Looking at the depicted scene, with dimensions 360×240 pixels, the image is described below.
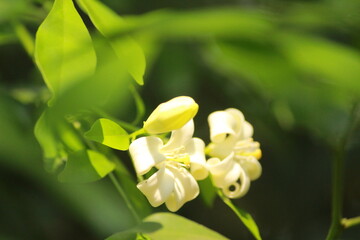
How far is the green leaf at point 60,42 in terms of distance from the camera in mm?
485

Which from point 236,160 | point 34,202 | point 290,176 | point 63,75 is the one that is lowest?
point 290,176

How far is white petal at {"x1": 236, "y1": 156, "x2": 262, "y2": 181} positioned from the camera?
0.69m

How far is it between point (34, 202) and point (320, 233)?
2.57 feet

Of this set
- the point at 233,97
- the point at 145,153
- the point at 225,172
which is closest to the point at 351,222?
the point at 225,172

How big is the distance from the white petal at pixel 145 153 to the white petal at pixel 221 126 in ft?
0.38

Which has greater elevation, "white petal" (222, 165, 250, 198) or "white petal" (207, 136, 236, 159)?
"white petal" (207, 136, 236, 159)

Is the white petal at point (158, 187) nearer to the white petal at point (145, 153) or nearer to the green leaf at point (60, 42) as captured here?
the white petal at point (145, 153)

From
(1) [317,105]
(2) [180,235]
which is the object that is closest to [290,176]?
(1) [317,105]

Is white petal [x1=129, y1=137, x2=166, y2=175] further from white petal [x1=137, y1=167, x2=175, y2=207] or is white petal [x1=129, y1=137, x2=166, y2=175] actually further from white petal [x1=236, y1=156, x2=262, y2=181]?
white petal [x1=236, y1=156, x2=262, y2=181]

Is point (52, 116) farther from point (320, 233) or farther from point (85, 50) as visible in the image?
point (320, 233)

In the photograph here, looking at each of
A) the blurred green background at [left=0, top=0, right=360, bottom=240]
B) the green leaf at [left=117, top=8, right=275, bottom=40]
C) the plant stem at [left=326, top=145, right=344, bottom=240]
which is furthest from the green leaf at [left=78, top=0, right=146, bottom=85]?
the plant stem at [left=326, top=145, right=344, bottom=240]

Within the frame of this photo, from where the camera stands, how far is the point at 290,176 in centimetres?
161

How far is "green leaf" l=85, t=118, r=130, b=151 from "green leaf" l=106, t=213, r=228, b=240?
3.0 inches

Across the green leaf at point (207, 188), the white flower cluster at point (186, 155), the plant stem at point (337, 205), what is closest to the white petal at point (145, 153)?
the white flower cluster at point (186, 155)
